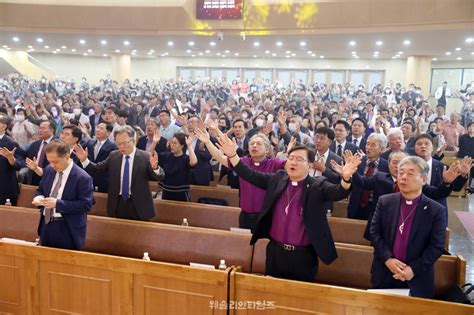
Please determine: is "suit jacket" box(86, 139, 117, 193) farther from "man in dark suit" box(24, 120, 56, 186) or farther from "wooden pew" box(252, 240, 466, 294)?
"wooden pew" box(252, 240, 466, 294)

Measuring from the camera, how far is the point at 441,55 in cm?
1717

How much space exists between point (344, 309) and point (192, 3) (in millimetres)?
11931

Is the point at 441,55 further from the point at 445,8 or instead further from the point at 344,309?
the point at 344,309

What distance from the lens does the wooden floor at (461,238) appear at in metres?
5.39

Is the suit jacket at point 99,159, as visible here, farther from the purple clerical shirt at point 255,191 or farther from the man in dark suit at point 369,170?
the man in dark suit at point 369,170

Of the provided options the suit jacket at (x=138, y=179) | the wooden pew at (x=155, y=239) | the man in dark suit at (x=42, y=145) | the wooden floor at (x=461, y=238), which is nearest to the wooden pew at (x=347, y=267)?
the wooden pew at (x=155, y=239)

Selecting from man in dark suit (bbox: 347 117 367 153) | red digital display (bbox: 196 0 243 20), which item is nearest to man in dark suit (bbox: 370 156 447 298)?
man in dark suit (bbox: 347 117 367 153)

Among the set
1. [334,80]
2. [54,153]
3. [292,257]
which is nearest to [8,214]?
[54,153]

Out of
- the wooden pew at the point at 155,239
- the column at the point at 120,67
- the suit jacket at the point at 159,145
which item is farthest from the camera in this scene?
the column at the point at 120,67

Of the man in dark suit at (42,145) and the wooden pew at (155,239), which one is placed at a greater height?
the man in dark suit at (42,145)

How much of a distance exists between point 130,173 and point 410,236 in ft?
8.71

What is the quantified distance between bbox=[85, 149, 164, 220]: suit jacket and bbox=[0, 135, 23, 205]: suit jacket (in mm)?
1378

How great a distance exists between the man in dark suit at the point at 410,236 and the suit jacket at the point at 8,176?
13.9ft

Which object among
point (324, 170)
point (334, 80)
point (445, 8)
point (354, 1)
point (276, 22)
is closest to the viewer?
point (324, 170)
